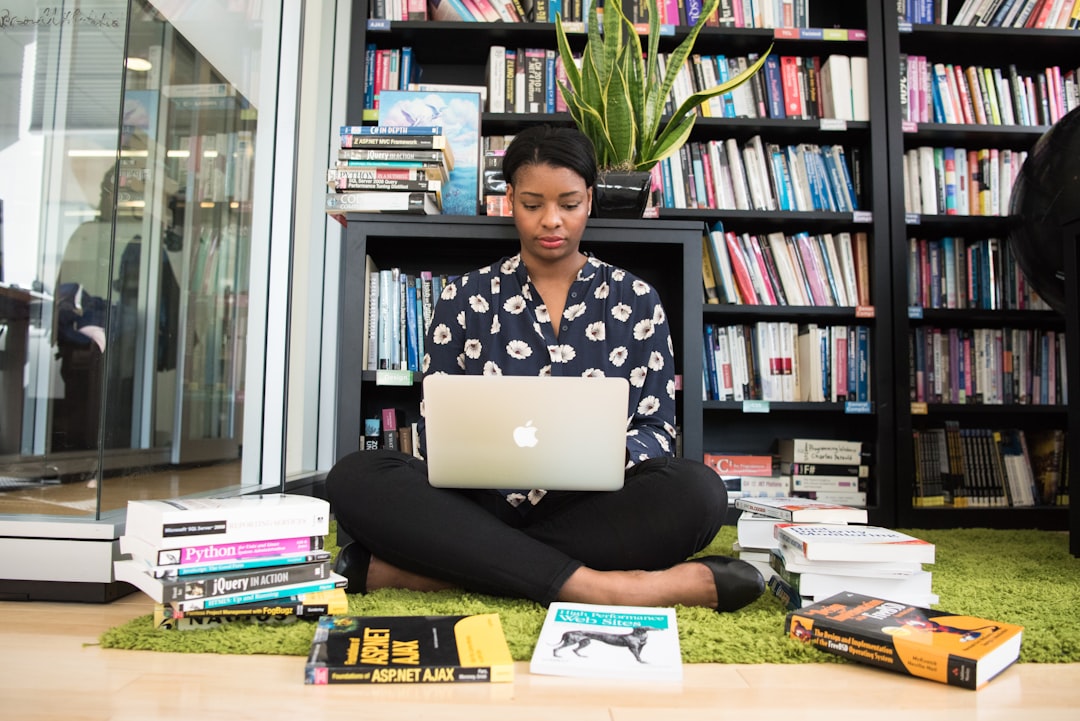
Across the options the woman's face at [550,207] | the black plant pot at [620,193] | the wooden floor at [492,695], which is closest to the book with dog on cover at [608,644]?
the wooden floor at [492,695]

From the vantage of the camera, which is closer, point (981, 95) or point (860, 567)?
point (860, 567)

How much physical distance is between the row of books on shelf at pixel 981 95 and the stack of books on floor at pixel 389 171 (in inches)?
73.6

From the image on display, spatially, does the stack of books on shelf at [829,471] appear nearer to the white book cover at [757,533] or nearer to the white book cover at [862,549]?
the white book cover at [757,533]

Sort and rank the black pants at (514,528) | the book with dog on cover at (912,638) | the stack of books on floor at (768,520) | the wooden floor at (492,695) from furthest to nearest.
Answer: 1. the stack of books on floor at (768,520)
2. the black pants at (514,528)
3. the book with dog on cover at (912,638)
4. the wooden floor at (492,695)

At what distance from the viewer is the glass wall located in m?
2.14

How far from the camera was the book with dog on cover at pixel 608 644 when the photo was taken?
36.0 inches

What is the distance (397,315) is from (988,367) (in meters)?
2.12

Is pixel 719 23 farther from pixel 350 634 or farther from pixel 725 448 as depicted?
pixel 350 634

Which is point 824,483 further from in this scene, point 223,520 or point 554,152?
point 223,520

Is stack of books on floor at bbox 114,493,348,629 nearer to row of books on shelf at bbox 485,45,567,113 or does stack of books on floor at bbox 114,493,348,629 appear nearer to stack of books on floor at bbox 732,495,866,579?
stack of books on floor at bbox 732,495,866,579

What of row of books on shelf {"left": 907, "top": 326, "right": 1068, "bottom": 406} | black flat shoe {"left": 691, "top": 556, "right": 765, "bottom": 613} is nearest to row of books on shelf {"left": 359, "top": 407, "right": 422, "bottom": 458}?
black flat shoe {"left": 691, "top": 556, "right": 765, "bottom": 613}

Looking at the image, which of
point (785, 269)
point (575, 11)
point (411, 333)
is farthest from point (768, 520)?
point (575, 11)

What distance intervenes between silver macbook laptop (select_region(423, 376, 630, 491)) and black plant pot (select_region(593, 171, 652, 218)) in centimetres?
93

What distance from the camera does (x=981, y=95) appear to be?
9.48ft
